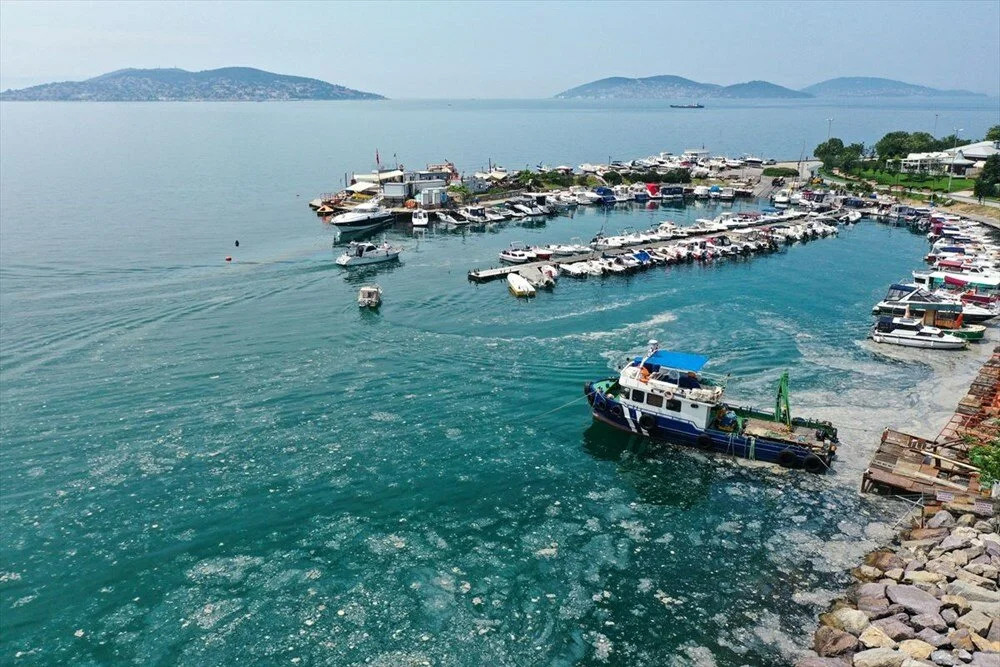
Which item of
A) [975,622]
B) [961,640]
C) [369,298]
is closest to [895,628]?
[961,640]

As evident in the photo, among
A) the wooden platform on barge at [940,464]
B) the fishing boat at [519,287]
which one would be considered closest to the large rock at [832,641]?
the wooden platform on barge at [940,464]

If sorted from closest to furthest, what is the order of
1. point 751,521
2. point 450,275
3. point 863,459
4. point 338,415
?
point 751,521 → point 863,459 → point 338,415 → point 450,275

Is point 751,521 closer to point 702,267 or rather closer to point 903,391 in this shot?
point 903,391

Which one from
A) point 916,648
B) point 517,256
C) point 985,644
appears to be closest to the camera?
point 985,644

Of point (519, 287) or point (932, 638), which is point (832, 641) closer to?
point (932, 638)

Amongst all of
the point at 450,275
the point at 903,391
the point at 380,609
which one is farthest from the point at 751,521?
the point at 450,275

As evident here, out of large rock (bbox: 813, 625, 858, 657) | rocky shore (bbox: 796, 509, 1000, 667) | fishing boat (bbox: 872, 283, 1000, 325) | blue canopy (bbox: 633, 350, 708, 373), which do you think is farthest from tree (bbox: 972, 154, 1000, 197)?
large rock (bbox: 813, 625, 858, 657)
